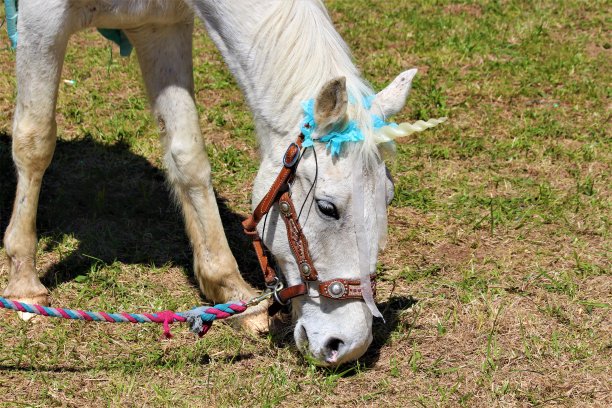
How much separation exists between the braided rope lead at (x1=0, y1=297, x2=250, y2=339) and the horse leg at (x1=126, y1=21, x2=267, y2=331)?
49 centimetres

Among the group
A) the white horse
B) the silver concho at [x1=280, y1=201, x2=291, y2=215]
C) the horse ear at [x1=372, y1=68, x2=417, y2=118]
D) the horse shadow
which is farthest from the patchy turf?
the horse ear at [x1=372, y1=68, x2=417, y2=118]

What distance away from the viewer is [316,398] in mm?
3537

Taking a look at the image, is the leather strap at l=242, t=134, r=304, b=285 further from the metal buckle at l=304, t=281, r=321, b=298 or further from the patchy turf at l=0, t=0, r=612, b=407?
the patchy turf at l=0, t=0, r=612, b=407

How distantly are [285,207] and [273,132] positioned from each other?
324 millimetres


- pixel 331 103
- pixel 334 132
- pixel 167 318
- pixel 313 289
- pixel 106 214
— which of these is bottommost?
pixel 106 214

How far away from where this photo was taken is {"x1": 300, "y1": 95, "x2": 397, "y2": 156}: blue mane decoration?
10.9ft

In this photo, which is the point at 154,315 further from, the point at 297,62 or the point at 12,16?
the point at 12,16

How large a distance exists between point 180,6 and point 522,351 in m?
2.27

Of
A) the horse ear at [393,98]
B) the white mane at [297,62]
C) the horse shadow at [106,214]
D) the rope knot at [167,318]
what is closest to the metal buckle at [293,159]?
the white mane at [297,62]

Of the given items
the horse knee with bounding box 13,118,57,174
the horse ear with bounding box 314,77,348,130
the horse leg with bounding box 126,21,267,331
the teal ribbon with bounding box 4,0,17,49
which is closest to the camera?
the horse ear with bounding box 314,77,348,130

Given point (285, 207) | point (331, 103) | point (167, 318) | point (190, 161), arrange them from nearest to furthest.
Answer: point (331, 103) < point (285, 207) < point (167, 318) < point (190, 161)

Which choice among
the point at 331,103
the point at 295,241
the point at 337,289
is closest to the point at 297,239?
the point at 295,241

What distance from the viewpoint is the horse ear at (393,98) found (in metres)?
3.48

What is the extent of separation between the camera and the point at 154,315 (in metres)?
3.68
